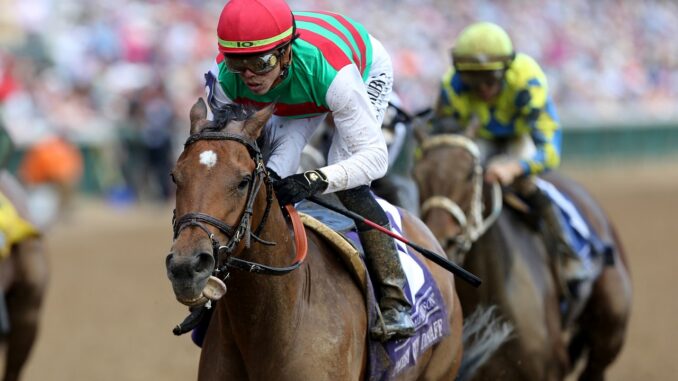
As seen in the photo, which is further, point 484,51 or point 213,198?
point 484,51

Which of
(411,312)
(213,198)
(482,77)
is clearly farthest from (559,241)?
(213,198)

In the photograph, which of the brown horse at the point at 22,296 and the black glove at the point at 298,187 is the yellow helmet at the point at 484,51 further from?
the brown horse at the point at 22,296

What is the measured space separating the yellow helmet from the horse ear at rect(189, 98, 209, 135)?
270 cm

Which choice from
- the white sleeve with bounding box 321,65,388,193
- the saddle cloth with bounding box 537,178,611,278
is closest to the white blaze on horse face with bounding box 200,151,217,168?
the white sleeve with bounding box 321,65,388,193

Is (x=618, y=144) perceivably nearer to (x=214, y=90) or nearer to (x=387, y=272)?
(x=387, y=272)

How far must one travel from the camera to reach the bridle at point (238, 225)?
3.51 meters

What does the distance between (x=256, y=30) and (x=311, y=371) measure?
116cm

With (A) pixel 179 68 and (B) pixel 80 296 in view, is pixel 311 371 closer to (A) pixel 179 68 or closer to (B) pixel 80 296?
(B) pixel 80 296

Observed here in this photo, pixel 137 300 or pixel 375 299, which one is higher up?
pixel 375 299

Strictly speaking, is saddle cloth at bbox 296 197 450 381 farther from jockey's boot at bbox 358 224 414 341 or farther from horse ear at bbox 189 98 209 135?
horse ear at bbox 189 98 209 135

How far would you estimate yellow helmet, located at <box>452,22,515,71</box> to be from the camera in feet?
20.8

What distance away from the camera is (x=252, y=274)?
13.1 feet

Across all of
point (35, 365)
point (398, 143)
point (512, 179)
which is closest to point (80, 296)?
point (35, 365)

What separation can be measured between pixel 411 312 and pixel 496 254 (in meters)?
1.72
